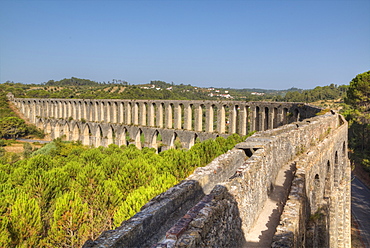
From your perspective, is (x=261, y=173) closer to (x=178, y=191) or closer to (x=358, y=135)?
(x=178, y=191)

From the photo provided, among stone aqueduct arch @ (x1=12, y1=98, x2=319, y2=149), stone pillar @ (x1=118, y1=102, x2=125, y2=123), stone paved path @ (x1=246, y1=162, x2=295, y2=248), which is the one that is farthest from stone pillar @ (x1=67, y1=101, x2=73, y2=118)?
stone paved path @ (x1=246, y1=162, x2=295, y2=248)

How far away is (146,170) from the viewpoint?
14.1 metres

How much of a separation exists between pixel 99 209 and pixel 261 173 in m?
7.98

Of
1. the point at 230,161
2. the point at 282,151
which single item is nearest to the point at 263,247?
the point at 230,161

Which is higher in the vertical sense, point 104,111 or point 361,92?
point 361,92

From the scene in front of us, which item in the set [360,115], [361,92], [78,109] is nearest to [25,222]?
[361,92]

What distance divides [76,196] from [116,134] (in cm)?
3019

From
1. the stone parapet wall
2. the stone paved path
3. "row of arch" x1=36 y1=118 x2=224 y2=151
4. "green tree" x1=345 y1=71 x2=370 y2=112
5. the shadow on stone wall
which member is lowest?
"row of arch" x1=36 y1=118 x2=224 y2=151

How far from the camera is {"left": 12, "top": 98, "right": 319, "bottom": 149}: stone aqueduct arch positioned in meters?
26.9

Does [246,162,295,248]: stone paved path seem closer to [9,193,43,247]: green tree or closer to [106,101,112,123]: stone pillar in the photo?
[9,193,43,247]: green tree

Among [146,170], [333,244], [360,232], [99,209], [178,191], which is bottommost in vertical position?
[360,232]

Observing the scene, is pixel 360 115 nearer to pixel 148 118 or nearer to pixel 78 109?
pixel 148 118

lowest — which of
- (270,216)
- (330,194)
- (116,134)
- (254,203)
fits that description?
(116,134)

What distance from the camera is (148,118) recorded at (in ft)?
121
